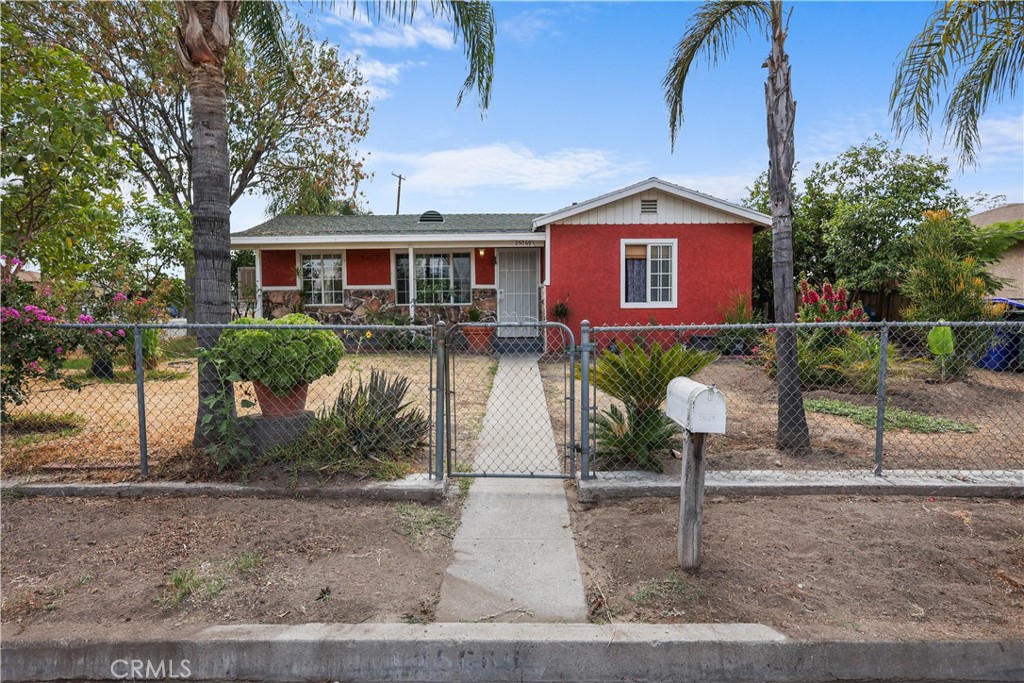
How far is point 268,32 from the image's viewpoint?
6652 mm

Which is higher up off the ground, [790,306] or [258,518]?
[790,306]

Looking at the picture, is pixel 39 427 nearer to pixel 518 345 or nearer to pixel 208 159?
pixel 208 159

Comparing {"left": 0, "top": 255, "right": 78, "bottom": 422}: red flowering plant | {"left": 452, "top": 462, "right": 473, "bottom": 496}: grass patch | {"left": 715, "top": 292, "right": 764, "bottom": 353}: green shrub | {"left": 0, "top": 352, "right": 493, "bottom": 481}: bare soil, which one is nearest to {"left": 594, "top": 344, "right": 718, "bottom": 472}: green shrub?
{"left": 452, "top": 462, "right": 473, "bottom": 496}: grass patch

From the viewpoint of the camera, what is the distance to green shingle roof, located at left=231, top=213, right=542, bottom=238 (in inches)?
566

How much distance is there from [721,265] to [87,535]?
12.7 meters

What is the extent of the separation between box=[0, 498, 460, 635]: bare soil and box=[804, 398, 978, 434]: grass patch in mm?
5111

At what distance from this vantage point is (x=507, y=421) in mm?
6891

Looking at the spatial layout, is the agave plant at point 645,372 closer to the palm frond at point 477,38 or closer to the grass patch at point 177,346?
the palm frond at point 477,38

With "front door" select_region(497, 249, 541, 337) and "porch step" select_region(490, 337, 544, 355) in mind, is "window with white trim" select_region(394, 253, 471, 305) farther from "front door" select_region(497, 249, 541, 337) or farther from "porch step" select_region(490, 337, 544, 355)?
"porch step" select_region(490, 337, 544, 355)

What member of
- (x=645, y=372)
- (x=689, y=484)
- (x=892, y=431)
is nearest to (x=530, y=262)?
(x=892, y=431)

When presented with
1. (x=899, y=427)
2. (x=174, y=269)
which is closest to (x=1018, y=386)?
(x=899, y=427)

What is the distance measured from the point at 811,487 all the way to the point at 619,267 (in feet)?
31.3

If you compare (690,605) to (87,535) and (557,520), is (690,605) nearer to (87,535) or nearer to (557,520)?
(557,520)

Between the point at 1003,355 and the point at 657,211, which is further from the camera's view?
the point at 657,211
